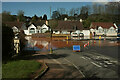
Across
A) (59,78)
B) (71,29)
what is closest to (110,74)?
(59,78)

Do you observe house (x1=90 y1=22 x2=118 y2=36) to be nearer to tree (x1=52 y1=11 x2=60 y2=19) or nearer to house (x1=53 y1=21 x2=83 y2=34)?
house (x1=53 y1=21 x2=83 y2=34)

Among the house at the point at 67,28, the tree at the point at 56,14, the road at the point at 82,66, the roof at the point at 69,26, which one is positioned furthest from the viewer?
the tree at the point at 56,14

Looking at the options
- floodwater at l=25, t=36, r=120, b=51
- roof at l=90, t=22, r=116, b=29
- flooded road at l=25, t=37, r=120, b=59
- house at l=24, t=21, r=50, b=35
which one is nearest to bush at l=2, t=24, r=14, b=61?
flooded road at l=25, t=37, r=120, b=59

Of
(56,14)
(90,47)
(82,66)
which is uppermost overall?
(56,14)

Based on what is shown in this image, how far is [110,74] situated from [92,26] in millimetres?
49232

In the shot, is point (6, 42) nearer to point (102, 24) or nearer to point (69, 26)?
point (69, 26)

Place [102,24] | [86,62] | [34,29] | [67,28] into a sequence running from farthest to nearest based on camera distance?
[34,29] → [102,24] → [67,28] → [86,62]

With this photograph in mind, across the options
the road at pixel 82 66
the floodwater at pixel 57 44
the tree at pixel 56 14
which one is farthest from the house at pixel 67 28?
the road at pixel 82 66

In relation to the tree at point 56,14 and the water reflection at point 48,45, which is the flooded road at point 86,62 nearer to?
the water reflection at point 48,45

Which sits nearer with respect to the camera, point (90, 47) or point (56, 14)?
point (90, 47)

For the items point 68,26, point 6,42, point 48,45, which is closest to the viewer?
point 6,42

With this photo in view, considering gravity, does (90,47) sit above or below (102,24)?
below

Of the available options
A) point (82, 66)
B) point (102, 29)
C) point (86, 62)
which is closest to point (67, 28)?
point (102, 29)

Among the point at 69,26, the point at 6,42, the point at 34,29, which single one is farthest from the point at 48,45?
the point at 34,29
